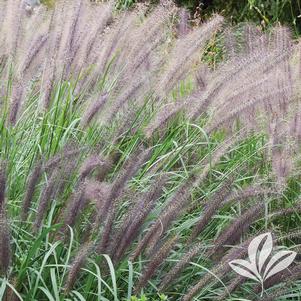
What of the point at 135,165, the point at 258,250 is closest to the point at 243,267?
the point at 258,250

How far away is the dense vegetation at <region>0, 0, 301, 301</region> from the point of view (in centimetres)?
255

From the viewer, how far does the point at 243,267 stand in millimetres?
2500

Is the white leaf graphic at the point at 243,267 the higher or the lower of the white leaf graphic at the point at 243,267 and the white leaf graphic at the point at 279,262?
the higher

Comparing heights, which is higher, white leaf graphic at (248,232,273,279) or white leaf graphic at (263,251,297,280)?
white leaf graphic at (248,232,273,279)

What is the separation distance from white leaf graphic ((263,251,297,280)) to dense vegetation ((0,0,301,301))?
3 cm

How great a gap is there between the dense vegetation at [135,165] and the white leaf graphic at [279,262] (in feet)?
0.10

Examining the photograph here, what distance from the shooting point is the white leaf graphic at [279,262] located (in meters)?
2.54

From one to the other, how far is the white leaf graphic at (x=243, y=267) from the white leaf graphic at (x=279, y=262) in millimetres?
64

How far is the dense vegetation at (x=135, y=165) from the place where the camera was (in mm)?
2555

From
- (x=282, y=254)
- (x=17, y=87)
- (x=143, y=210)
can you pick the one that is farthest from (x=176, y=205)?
(x=17, y=87)

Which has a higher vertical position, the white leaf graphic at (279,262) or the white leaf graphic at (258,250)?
the white leaf graphic at (258,250)

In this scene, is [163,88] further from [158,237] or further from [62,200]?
[158,237]

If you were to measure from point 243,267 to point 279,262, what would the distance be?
6.8 inches

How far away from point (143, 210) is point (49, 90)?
1.01 m
